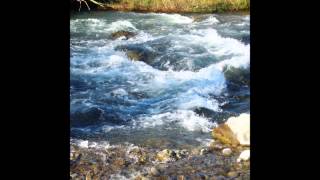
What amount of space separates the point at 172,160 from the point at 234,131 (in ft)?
2.05

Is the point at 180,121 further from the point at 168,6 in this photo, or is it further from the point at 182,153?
the point at 168,6

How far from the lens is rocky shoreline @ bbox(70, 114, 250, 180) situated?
145 inches

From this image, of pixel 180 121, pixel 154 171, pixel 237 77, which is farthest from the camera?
pixel 237 77

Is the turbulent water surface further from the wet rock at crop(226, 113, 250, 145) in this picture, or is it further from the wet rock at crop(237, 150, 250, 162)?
the wet rock at crop(237, 150, 250, 162)

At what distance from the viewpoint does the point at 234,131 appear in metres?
4.06

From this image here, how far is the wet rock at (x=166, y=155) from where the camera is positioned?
3.89 metres

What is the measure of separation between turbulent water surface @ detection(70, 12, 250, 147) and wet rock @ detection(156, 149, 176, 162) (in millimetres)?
178

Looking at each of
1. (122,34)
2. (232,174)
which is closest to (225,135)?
(232,174)

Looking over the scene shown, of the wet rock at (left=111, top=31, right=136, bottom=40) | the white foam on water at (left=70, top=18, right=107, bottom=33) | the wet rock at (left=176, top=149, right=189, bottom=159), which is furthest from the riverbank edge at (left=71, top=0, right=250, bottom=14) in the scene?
the wet rock at (left=176, top=149, right=189, bottom=159)
